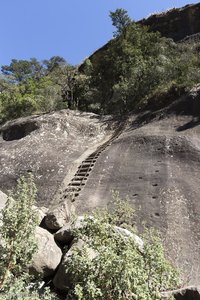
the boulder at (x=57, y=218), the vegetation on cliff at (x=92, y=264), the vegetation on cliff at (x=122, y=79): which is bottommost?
the boulder at (x=57, y=218)

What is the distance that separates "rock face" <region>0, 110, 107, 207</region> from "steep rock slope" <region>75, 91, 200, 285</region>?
1426mm

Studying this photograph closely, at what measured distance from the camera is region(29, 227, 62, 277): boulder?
7078 millimetres

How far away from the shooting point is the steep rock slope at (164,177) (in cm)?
981

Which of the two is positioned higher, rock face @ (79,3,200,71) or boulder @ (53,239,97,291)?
rock face @ (79,3,200,71)

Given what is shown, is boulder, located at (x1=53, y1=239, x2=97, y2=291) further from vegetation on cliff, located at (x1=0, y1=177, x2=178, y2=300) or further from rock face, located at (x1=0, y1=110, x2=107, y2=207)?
rock face, located at (x1=0, y1=110, x2=107, y2=207)

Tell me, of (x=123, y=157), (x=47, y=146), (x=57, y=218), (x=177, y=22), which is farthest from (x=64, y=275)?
(x=177, y=22)

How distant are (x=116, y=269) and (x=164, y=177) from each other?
700 cm

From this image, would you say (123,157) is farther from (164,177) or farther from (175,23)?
(175,23)

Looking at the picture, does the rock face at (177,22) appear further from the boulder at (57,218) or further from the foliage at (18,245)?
the foliage at (18,245)

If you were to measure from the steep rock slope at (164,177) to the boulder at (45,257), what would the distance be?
3168 mm

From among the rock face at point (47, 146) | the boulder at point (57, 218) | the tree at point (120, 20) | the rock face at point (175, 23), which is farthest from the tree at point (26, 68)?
the boulder at point (57, 218)

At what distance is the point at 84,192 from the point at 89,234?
6.04m

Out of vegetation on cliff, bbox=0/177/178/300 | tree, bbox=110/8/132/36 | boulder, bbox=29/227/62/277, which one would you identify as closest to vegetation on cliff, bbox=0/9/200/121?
tree, bbox=110/8/132/36

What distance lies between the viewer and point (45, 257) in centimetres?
732
